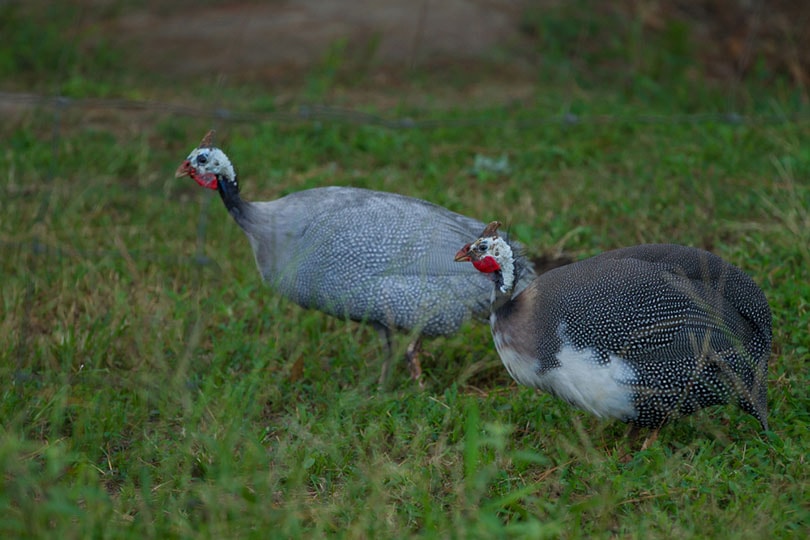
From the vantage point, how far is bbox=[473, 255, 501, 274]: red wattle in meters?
3.33

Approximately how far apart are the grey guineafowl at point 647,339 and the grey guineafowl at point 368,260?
0.54 metres

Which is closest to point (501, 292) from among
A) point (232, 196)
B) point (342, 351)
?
point (342, 351)

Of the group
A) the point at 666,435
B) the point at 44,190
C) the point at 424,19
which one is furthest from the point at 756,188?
the point at 44,190

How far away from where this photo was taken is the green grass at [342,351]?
271cm

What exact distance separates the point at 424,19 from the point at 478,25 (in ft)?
1.27

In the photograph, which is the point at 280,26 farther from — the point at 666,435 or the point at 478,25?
the point at 666,435

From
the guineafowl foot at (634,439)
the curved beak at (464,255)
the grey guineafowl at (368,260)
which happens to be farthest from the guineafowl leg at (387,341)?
the guineafowl foot at (634,439)

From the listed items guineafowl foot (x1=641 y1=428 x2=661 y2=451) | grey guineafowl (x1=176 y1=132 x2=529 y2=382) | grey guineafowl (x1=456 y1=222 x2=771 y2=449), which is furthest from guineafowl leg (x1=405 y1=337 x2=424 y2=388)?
guineafowl foot (x1=641 y1=428 x2=661 y2=451)

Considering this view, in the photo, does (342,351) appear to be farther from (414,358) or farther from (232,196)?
(232,196)

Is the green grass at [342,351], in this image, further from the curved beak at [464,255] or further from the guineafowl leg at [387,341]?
the curved beak at [464,255]

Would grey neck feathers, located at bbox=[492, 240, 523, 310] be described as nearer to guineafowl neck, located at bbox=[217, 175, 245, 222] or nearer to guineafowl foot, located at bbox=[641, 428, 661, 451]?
guineafowl foot, located at bbox=[641, 428, 661, 451]

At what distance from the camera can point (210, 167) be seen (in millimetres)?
3895

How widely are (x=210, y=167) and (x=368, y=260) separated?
735 millimetres

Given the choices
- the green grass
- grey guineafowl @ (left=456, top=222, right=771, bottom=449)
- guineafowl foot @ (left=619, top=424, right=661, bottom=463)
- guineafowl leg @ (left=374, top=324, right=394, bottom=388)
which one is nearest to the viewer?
the green grass
